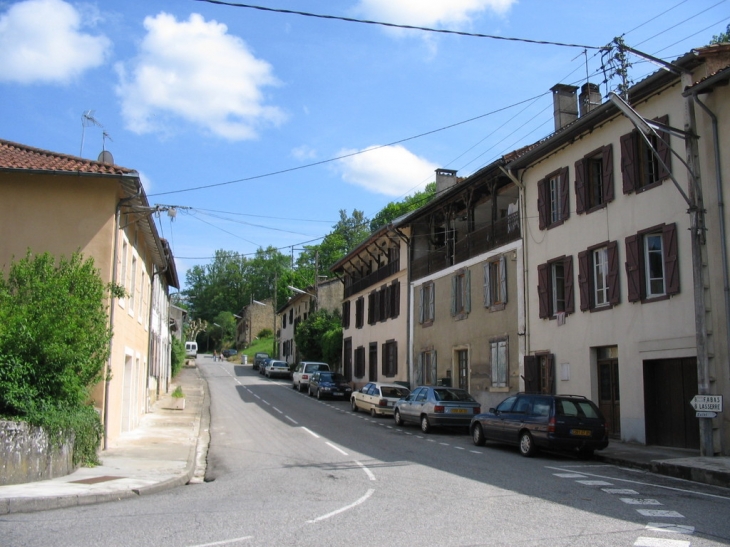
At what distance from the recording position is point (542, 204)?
2256 centimetres

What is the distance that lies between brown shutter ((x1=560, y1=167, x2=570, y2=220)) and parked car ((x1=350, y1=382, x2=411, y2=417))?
373 inches

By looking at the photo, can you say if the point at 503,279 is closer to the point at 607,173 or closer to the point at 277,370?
the point at 607,173

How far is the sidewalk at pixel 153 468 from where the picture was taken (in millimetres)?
9875

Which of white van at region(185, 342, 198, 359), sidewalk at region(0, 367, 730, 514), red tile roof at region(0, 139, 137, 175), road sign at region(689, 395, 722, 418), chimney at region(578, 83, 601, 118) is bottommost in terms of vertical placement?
sidewalk at region(0, 367, 730, 514)

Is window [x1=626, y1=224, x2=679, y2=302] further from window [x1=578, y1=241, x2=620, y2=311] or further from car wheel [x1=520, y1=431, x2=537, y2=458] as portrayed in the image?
car wheel [x1=520, y1=431, x2=537, y2=458]

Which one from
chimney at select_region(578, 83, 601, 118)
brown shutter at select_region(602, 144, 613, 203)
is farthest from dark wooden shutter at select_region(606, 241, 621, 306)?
chimney at select_region(578, 83, 601, 118)

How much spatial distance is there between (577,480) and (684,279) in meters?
6.74

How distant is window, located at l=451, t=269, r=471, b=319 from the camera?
90.3ft

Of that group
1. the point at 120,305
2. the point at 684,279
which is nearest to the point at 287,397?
the point at 120,305

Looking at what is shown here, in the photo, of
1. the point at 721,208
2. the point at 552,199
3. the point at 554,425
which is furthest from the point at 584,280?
the point at 554,425

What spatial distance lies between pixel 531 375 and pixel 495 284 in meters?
4.47

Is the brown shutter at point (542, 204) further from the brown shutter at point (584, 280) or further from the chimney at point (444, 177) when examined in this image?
the chimney at point (444, 177)

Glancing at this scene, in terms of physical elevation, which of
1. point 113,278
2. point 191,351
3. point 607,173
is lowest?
point 191,351

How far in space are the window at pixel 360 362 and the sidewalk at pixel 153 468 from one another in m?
20.3
